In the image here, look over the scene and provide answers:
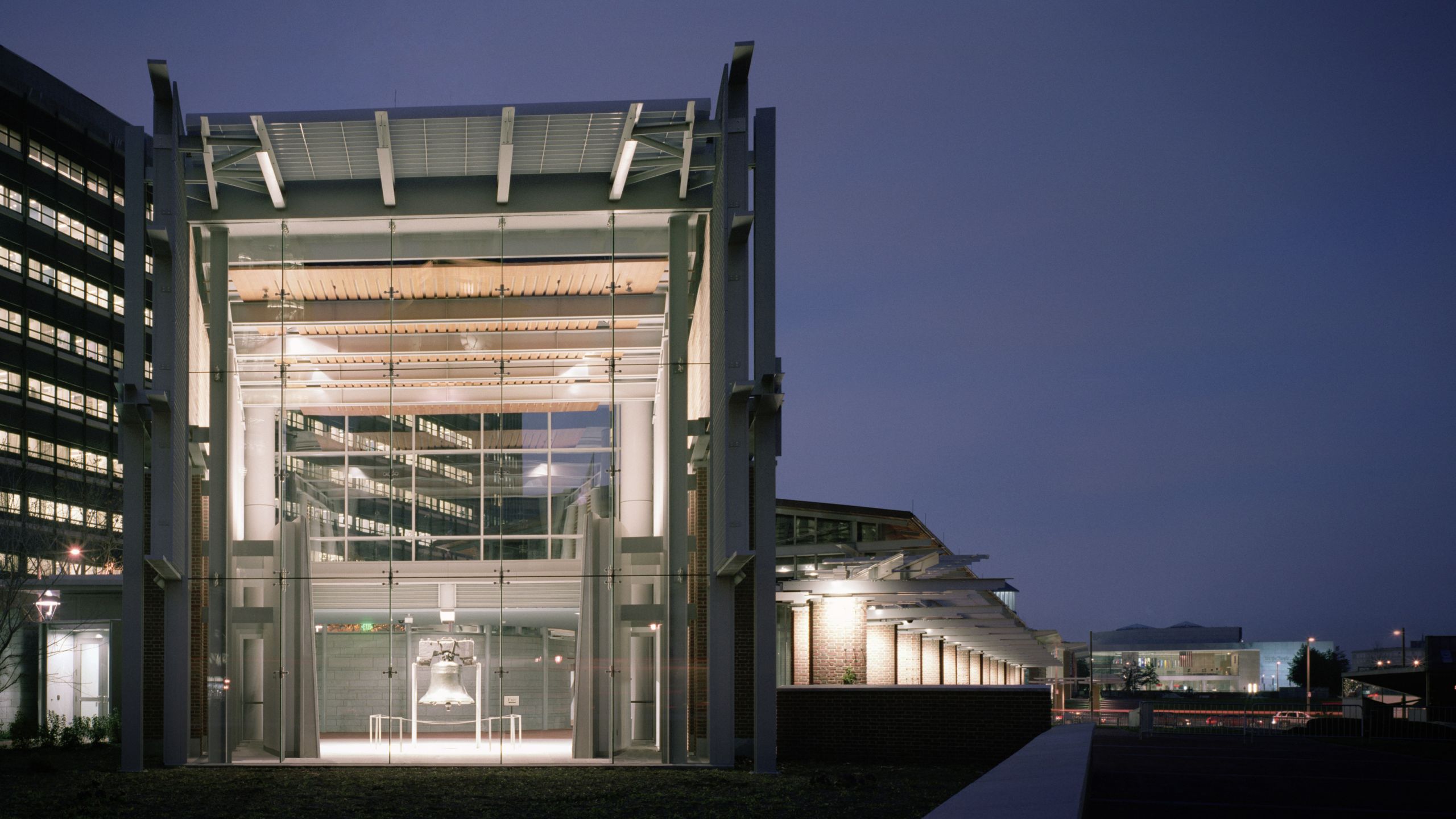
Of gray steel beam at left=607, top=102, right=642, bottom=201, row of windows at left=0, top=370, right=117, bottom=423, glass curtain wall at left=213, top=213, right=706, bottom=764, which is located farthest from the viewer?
row of windows at left=0, top=370, right=117, bottom=423

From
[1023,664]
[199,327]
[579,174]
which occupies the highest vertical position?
[579,174]

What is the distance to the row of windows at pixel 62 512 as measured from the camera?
70688 millimetres

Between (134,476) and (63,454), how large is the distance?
63.8 m

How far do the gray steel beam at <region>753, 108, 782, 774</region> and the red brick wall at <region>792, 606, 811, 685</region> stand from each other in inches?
397

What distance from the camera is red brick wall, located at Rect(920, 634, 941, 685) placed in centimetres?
4450

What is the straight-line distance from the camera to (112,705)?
29766 millimetres

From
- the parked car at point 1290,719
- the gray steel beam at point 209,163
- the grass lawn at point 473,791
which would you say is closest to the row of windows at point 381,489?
the gray steel beam at point 209,163

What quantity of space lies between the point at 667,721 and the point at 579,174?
28.4 ft

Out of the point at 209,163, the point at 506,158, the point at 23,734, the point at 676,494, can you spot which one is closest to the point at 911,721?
the point at 676,494

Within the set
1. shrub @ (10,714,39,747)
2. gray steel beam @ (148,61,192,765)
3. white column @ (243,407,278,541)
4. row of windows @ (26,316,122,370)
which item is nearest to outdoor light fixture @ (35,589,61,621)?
shrub @ (10,714,39,747)

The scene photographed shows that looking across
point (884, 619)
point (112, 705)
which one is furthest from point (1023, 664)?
point (112, 705)

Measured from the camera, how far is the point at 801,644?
31406 mm

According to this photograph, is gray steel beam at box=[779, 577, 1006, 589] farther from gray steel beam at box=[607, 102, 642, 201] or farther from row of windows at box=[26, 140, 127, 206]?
row of windows at box=[26, 140, 127, 206]

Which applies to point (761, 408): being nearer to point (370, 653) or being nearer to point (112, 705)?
point (370, 653)
